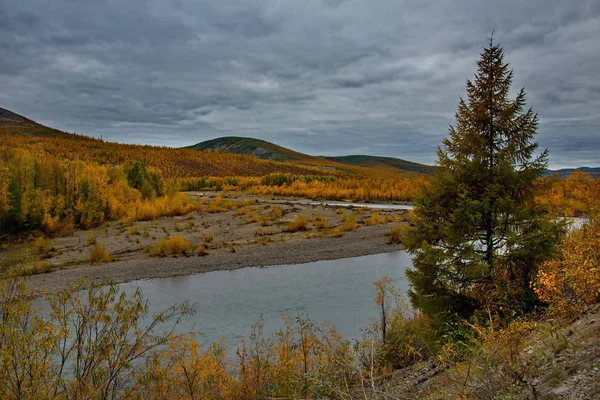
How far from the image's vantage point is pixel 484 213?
8641 millimetres

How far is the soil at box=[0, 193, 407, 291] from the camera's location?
23.2m

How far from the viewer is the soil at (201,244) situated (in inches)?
915

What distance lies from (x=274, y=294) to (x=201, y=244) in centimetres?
1268

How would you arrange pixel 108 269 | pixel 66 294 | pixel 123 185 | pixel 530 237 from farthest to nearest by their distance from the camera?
pixel 123 185
pixel 108 269
pixel 530 237
pixel 66 294

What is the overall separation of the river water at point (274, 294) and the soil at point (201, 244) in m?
1.94

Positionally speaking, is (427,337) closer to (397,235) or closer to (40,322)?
(40,322)

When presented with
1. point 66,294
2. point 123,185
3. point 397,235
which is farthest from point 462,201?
point 123,185

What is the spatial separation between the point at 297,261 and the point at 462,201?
18964mm

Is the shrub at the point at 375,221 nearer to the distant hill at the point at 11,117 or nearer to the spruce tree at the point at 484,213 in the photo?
the spruce tree at the point at 484,213

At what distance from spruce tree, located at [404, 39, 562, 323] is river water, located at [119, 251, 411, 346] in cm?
422

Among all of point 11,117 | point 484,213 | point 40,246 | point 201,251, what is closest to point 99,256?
point 40,246

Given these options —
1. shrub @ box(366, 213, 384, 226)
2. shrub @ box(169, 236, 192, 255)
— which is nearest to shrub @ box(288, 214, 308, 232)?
shrub @ box(366, 213, 384, 226)

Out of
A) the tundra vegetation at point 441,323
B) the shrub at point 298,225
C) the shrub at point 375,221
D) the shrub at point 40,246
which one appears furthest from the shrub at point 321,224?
the tundra vegetation at point 441,323

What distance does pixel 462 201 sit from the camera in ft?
27.8
